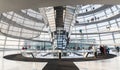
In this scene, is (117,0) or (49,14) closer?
(117,0)

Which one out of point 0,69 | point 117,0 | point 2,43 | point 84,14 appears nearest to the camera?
point 117,0

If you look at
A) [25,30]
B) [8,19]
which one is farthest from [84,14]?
[8,19]

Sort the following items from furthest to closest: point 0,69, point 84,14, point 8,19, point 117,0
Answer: point 84,14, point 8,19, point 0,69, point 117,0

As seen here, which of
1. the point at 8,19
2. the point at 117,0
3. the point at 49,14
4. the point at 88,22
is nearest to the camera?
the point at 117,0

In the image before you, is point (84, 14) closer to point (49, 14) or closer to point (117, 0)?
point (49, 14)

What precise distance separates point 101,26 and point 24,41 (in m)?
21.1

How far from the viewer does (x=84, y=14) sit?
48.5m

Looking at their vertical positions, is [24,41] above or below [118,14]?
below

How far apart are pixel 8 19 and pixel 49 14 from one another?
1192cm

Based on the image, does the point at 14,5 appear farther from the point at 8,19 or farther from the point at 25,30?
the point at 25,30

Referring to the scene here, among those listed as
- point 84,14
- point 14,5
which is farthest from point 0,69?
point 84,14

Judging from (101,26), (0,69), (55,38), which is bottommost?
(0,69)

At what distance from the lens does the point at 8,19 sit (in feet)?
110

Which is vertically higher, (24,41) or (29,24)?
(29,24)
